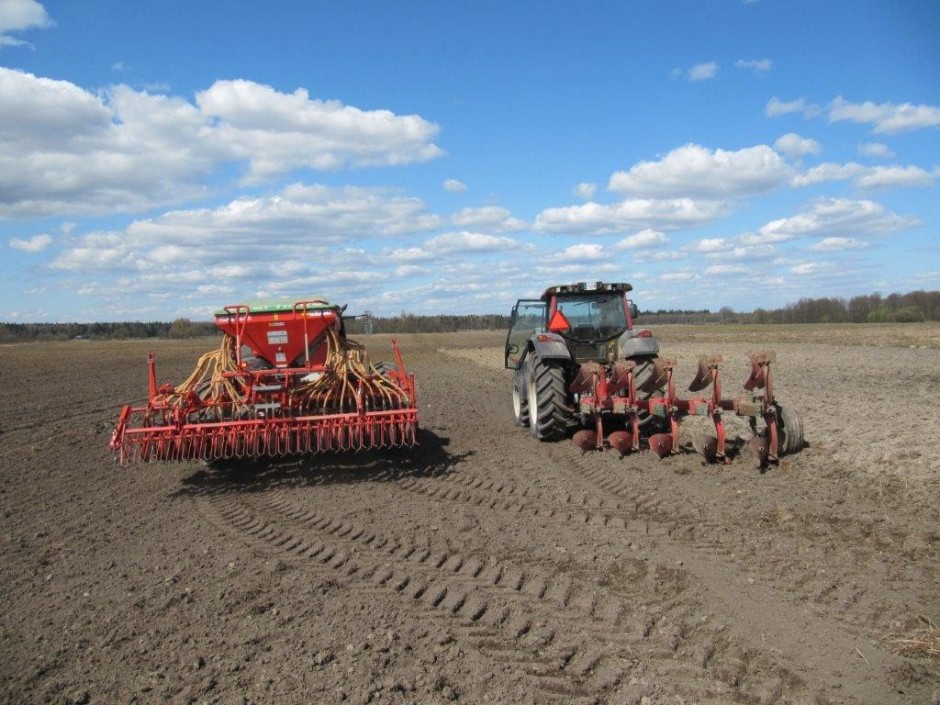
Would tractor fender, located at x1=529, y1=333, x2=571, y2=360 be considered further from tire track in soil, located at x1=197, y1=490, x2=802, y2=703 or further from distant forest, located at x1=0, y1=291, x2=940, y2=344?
distant forest, located at x1=0, y1=291, x2=940, y2=344

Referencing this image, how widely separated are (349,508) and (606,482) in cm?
235

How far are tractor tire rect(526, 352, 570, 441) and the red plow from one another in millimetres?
1635

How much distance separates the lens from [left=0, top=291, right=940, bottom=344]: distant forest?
61.6 m

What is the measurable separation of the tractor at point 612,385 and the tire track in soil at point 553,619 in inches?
130

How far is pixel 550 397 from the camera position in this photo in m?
8.27

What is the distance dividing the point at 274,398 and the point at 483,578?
3.75 m

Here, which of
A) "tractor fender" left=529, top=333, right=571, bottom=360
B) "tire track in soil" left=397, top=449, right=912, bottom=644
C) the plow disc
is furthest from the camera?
"tractor fender" left=529, top=333, right=571, bottom=360

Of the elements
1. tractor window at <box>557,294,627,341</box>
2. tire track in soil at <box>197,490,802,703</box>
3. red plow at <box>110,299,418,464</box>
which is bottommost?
tire track in soil at <box>197,490,802,703</box>

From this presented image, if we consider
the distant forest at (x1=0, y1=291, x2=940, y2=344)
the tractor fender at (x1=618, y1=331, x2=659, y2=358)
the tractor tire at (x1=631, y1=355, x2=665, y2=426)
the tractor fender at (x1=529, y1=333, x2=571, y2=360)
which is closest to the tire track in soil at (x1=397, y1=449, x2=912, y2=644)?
the tractor tire at (x1=631, y1=355, x2=665, y2=426)

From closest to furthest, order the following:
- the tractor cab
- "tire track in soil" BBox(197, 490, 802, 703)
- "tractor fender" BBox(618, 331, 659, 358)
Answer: "tire track in soil" BBox(197, 490, 802, 703) < "tractor fender" BBox(618, 331, 659, 358) < the tractor cab

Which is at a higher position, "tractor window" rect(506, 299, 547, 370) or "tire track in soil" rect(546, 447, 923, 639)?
"tractor window" rect(506, 299, 547, 370)

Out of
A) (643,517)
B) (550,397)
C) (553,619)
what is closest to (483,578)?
(553,619)

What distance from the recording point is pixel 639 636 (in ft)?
11.0

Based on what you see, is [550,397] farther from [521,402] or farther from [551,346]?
[521,402]
